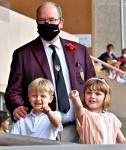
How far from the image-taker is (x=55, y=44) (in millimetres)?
5750

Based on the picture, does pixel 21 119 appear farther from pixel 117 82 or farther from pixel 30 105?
pixel 117 82

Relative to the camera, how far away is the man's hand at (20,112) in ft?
17.4

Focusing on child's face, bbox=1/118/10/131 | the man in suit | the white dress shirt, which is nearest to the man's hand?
the man in suit

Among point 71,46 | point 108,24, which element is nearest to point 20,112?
point 71,46

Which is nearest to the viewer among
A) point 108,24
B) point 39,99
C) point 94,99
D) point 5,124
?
point 39,99

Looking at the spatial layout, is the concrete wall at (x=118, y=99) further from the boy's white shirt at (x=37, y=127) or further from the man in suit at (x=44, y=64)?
the boy's white shirt at (x=37, y=127)

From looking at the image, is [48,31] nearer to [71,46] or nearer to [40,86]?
[71,46]

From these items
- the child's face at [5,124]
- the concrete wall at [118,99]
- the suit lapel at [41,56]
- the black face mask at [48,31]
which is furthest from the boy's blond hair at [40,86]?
the concrete wall at [118,99]

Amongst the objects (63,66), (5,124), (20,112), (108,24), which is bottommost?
(5,124)

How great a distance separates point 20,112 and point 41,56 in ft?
1.93

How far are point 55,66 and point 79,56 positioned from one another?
31cm

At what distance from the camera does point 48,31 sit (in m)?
5.55

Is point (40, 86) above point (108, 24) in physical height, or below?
below

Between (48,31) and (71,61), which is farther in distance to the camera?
(71,61)
